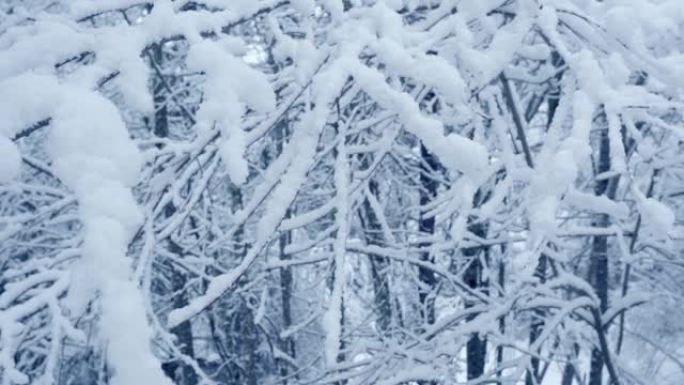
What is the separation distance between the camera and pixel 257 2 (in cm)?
173

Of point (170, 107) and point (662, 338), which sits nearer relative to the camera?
point (170, 107)

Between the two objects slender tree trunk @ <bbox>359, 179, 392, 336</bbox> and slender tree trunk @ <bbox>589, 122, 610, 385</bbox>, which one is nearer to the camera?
slender tree trunk @ <bbox>589, 122, 610, 385</bbox>

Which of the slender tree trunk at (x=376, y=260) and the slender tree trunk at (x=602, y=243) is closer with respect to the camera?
the slender tree trunk at (x=602, y=243)

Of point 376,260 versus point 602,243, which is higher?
point 602,243

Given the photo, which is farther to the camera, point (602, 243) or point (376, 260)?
point (376, 260)

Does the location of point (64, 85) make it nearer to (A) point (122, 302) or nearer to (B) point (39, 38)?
(B) point (39, 38)

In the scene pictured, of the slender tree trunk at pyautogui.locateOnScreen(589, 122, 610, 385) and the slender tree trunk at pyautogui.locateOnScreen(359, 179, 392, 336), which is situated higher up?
the slender tree trunk at pyautogui.locateOnScreen(589, 122, 610, 385)

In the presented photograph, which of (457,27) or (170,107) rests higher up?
(457,27)

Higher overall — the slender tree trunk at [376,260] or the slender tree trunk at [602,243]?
the slender tree trunk at [602,243]

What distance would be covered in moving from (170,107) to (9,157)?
6.90 m

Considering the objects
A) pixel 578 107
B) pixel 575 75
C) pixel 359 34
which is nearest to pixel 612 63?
pixel 575 75

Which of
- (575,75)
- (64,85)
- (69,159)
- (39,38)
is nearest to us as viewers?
(69,159)

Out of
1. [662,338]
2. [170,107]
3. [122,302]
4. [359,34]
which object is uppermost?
[359,34]

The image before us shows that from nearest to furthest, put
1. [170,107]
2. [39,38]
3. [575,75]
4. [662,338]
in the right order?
[39,38], [575,75], [170,107], [662,338]
